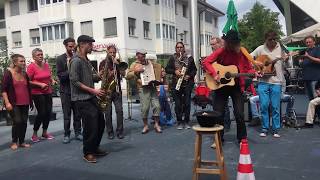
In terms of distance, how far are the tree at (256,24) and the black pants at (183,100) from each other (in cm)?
3162

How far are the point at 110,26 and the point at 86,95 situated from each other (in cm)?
2664

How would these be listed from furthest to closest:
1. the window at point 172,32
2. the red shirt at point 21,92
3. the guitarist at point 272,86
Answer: the window at point 172,32, the red shirt at point 21,92, the guitarist at point 272,86

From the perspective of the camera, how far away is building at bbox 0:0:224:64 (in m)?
32.3

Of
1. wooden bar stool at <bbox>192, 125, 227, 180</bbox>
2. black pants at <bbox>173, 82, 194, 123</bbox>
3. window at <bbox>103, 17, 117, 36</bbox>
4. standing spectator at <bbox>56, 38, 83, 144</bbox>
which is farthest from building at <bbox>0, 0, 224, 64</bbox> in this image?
wooden bar stool at <bbox>192, 125, 227, 180</bbox>

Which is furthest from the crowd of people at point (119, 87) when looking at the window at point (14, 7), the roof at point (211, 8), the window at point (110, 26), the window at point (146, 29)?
the roof at point (211, 8)

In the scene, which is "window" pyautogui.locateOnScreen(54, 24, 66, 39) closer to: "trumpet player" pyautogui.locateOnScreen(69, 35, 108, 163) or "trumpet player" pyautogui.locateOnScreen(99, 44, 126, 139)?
"trumpet player" pyautogui.locateOnScreen(99, 44, 126, 139)

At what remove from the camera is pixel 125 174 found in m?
5.68

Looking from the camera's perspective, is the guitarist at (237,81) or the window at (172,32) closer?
the guitarist at (237,81)

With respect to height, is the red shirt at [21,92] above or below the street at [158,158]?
above

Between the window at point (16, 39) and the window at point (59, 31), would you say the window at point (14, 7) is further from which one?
the window at point (59, 31)

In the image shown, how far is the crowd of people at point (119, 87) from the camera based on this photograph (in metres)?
6.54

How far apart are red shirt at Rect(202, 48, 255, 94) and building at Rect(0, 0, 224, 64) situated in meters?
24.2

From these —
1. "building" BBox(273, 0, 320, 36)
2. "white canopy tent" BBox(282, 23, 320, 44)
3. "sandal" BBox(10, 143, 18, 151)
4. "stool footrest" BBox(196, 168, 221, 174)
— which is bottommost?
"sandal" BBox(10, 143, 18, 151)

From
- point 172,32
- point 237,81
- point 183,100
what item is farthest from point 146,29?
point 237,81
